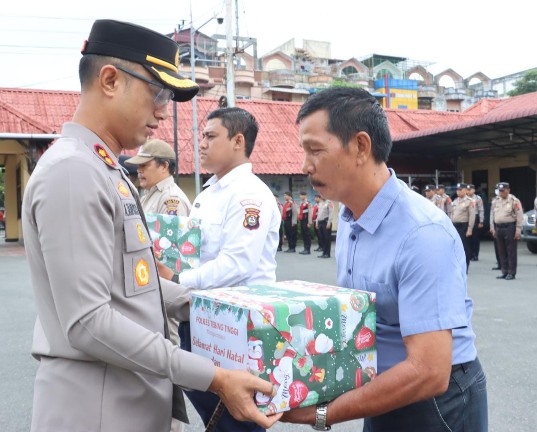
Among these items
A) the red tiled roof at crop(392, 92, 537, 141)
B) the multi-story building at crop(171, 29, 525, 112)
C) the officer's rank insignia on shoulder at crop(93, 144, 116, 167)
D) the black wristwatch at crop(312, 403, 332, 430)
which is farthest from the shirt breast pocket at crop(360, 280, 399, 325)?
the multi-story building at crop(171, 29, 525, 112)

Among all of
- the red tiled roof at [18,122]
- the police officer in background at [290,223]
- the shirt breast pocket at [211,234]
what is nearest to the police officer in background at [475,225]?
the police officer in background at [290,223]

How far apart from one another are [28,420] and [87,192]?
2.76 meters

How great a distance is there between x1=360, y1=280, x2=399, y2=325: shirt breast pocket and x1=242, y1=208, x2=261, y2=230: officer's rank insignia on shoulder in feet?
3.30

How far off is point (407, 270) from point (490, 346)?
13.7 feet

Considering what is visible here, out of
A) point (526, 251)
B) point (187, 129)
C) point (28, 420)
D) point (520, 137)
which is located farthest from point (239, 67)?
point (28, 420)

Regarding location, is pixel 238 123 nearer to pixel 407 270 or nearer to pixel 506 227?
pixel 407 270

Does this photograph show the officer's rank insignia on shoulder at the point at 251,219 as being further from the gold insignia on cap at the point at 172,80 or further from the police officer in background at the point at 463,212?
the police officer in background at the point at 463,212

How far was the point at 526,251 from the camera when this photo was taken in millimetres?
14836

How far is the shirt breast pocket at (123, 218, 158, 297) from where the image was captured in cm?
142

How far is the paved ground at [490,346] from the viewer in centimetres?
344

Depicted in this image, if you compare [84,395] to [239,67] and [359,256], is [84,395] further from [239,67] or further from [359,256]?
[239,67]

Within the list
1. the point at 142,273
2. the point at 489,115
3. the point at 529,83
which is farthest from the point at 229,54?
the point at 529,83

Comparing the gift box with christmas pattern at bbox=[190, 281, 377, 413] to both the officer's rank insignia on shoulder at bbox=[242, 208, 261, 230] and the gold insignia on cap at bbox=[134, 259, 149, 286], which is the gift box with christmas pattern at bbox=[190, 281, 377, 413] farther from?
the officer's rank insignia on shoulder at bbox=[242, 208, 261, 230]

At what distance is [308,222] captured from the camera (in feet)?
55.0
